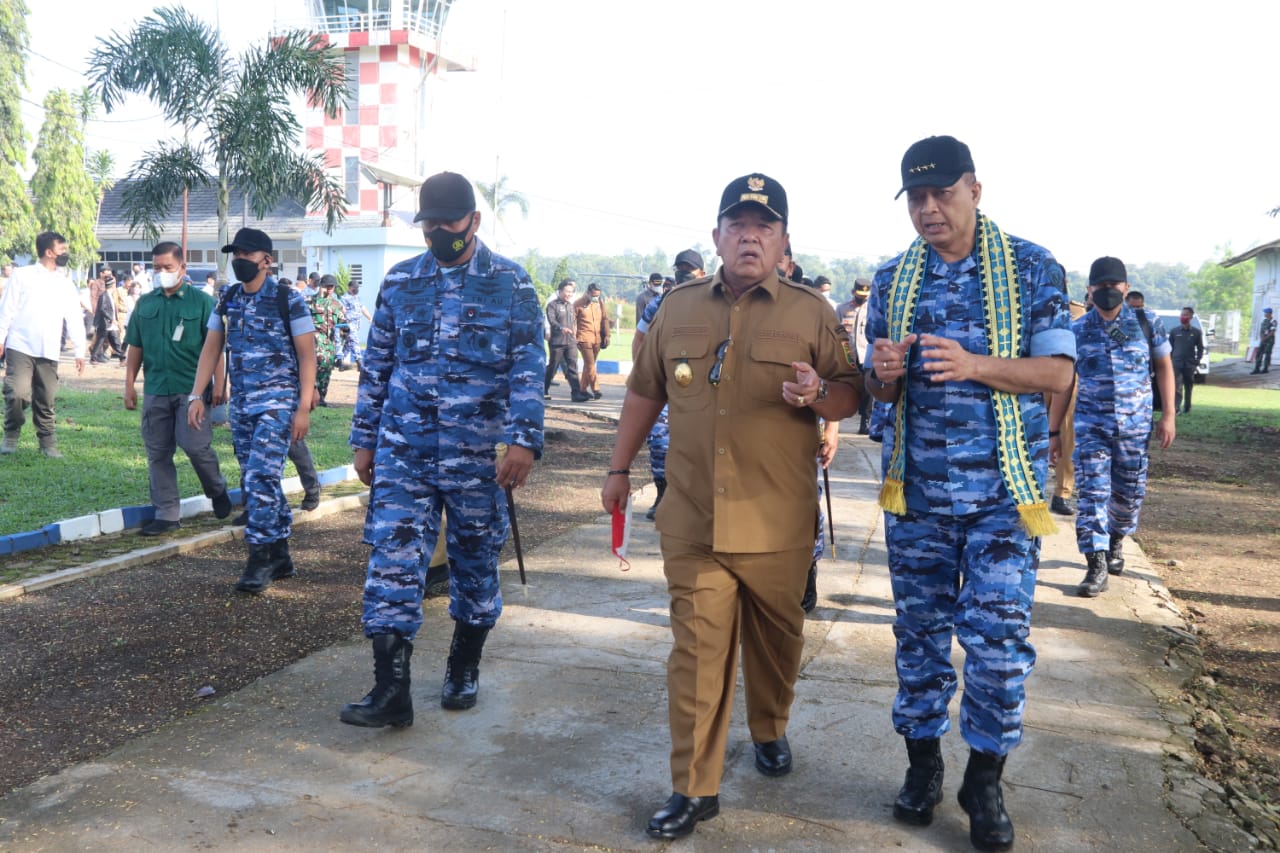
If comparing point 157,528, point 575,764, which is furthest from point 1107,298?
point 157,528

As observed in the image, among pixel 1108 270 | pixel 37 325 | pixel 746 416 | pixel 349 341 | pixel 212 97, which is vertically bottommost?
pixel 349 341

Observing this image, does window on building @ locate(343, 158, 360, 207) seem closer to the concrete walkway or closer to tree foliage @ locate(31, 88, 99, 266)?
tree foliage @ locate(31, 88, 99, 266)

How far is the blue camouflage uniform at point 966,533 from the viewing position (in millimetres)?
3496

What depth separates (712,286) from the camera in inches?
150

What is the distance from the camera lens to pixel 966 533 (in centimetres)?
359

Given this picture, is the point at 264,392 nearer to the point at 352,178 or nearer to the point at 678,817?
the point at 678,817

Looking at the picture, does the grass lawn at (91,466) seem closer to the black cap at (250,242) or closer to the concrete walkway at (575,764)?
the black cap at (250,242)

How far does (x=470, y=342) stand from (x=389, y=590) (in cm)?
103

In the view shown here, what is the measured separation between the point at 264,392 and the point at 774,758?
3905mm

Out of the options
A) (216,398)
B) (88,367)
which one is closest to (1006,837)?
(216,398)

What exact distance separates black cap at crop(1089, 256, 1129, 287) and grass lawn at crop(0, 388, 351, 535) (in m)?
6.88

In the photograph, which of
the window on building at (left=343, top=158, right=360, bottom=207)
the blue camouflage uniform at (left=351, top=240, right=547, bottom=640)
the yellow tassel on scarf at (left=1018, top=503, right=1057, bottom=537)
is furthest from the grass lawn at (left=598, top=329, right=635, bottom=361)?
the yellow tassel on scarf at (left=1018, top=503, right=1057, bottom=537)

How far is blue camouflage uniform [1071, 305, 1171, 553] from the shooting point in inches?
282

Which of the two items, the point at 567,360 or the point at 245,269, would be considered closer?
the point at 245,269
